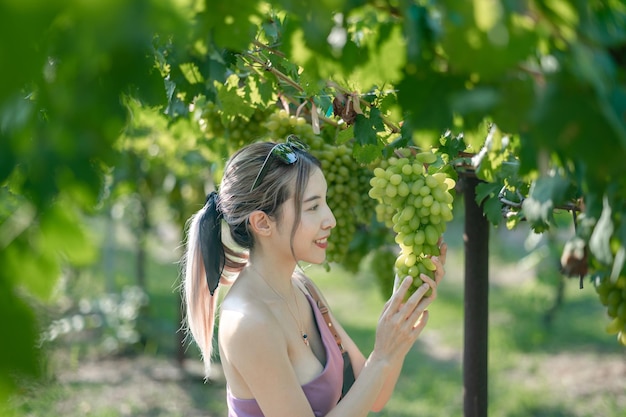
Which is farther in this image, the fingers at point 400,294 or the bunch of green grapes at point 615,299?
the fingers at point 400,294

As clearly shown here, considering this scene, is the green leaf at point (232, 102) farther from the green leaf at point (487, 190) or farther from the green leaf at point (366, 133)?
the green leaf at point (487, 190)

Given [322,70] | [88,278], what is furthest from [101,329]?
[322,70]

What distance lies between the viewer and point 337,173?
104 inches

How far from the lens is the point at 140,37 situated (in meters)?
0.87

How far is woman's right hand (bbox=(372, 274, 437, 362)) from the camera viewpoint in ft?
6.72

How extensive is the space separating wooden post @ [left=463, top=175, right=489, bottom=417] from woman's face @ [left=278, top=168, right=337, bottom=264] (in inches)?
24.6

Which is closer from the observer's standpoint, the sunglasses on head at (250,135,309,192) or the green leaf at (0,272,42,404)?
the green leaf at (0,272,42,404)

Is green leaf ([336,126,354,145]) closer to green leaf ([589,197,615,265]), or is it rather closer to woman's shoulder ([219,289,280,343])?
woman's shoulder ([219,289,280,343])

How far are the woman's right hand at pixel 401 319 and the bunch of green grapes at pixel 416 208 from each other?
0.03 metres

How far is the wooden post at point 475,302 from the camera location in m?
2.64

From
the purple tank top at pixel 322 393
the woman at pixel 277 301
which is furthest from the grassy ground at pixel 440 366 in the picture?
the purple tank top at pixel 322 393

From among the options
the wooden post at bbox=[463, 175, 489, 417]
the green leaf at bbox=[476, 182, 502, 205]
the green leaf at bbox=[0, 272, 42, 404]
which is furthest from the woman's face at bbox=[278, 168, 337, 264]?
the green leaf at bbox=[0, 272, 42, 404]

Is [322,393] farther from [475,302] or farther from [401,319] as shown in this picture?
[475,302]

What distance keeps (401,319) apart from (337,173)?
722mm
